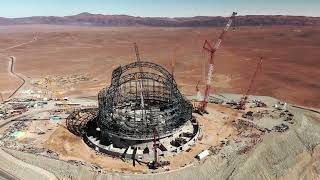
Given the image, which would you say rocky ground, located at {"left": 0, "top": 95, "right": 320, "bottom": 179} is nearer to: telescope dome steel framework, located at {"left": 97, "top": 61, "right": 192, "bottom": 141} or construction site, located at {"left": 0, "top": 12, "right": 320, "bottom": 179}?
construction site, located at {"left": 0, "top": 12, "right": 320, "bottom": 179}

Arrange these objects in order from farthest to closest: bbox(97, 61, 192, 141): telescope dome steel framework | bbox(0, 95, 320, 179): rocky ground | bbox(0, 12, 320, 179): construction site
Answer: bbox(97, 61, 192, 141): telescope dome steel framework
bbox(0, 12, 320, 179): construction site
bbox(0, 95, 320, 179): rocky ground

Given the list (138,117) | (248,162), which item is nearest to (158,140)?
(138,117)

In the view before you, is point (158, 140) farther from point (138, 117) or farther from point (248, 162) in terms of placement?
point (248, 162)

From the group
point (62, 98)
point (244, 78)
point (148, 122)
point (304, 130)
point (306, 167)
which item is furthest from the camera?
point (244, 78)

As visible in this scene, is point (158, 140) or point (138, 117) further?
point (138, 117)

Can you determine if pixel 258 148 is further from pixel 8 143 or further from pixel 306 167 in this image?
pixel 8 143

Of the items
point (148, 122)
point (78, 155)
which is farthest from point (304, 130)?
point (78, 155)

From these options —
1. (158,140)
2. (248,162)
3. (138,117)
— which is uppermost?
(138,117)

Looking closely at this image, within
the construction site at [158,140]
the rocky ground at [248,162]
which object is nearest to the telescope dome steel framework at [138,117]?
the construction site at [158,140]

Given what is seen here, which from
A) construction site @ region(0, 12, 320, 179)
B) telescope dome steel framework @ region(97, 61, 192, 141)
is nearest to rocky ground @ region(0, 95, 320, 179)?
construction site @ region(0, 12, 320, 179)
